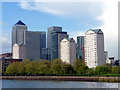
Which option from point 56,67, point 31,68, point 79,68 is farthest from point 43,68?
point 79,68

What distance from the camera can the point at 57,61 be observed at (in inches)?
5866

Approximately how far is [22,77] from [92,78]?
46.4 metres

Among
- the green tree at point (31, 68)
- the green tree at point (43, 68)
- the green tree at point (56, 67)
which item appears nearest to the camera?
the green tree at point (56, 67)

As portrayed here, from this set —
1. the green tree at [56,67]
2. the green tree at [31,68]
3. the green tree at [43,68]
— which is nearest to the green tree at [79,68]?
the green tree at [56,67]

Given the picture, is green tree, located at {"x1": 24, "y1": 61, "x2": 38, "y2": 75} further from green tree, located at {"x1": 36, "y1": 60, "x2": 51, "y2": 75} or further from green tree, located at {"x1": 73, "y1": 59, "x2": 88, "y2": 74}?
green tree, located at {"x1": 73, "y1": 59, "x2": 88, "y2": 74}

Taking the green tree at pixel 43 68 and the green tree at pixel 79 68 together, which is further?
the green tree at pixel 43 68

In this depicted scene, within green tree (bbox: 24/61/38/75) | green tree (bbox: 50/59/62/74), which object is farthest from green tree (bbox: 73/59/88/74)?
green tree (bbox: 24/61/38/75)

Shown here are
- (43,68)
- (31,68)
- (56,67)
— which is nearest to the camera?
(56,67)

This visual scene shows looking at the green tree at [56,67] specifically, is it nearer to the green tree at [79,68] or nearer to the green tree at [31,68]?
A: the green tree at [79,68]

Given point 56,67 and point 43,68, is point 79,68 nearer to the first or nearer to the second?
point 56,67

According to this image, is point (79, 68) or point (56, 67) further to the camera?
point (79, 68)

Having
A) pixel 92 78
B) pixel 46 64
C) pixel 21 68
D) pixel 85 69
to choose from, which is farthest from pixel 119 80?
pixel 21 68

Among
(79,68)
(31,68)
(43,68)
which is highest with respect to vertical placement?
(79,68)

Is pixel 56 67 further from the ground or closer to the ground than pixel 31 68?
further from the ground
